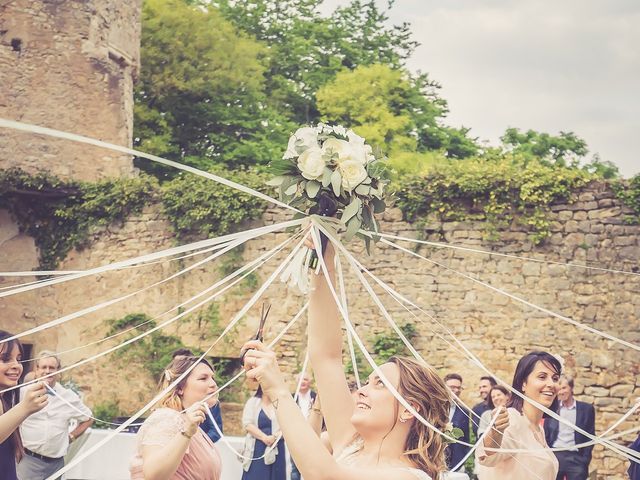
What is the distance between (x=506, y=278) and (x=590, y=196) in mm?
1604

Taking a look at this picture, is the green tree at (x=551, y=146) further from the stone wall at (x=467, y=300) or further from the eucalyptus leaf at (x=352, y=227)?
the eucalyptus leaf at (x=352, y=227)

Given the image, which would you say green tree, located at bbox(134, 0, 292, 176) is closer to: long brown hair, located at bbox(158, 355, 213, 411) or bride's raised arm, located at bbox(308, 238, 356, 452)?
long brown hair, located at bbox(158, 355, 213, 411)

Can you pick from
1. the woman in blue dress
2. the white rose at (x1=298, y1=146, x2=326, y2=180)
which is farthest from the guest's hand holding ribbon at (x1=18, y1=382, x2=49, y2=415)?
the woman in blue dress

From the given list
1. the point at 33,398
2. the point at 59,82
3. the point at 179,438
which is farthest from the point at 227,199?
the point at 179,438

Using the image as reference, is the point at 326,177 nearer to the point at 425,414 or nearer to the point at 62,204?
the point at 425,414

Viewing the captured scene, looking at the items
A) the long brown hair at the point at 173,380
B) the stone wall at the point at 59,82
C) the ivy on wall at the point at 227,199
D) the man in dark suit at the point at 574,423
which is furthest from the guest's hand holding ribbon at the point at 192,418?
the stone wall at the point at 59,82

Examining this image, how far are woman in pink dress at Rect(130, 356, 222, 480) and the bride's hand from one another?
0.88 m

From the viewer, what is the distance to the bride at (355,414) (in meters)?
2.80

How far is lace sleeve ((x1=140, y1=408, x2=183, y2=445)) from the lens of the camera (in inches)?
158

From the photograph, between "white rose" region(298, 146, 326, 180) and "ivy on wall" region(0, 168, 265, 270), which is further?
"ivy on wall" region(0, 168, 265, 270)

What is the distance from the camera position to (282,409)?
2.84 m

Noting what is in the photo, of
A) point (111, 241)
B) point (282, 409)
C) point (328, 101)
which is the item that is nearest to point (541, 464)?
point (282, 409)

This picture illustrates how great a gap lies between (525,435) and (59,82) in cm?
1396

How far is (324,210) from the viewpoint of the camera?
3580 mm
